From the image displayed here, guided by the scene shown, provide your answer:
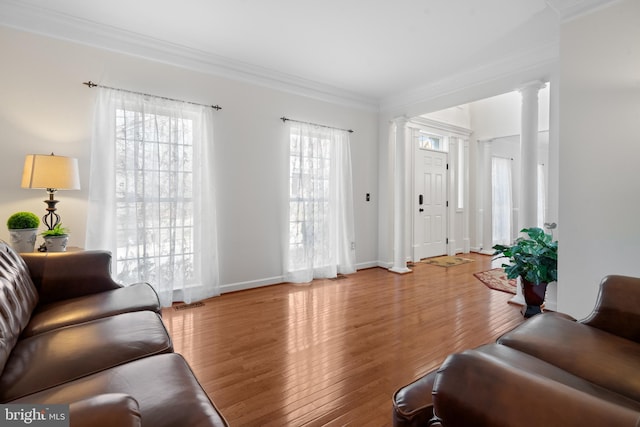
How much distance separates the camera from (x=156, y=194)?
2.97 m

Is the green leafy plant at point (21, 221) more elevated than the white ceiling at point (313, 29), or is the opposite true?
the white ceiling at point (313, 29)

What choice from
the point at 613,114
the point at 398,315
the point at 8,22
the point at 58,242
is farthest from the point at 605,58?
the point at 8,22

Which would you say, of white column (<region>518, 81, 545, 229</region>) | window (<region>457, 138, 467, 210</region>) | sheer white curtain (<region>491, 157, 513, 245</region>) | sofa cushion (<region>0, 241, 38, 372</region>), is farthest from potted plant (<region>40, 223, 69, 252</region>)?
sheer white curtain (<region>491, 157, 513, 245</region>)

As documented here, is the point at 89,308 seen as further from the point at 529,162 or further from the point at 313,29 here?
the point at 529,162

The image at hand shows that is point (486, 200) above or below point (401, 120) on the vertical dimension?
below

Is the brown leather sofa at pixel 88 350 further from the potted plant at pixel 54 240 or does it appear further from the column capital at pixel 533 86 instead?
the column capital at pixel 533 86

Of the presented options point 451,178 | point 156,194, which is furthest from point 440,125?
point 156,194

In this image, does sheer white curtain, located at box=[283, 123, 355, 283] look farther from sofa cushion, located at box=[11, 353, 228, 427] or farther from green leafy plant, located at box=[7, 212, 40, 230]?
sofa cushion, located at box=[11, 353, 228, 427]

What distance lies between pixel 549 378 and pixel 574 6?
2636 millimetres

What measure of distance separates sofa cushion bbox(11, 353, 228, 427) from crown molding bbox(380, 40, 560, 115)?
12.9ft

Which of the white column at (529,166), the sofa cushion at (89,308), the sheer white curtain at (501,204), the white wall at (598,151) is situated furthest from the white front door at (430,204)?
the sofa cushion at (89,308)

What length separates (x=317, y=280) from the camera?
4.05 metres

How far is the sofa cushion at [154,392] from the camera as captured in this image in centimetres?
80

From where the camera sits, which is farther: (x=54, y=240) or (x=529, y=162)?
(x=529, y=162)
